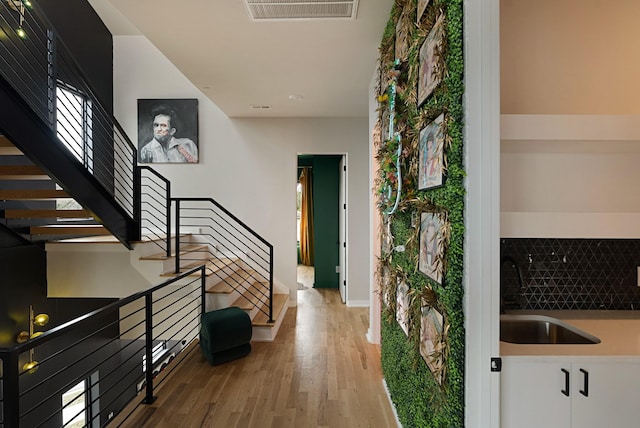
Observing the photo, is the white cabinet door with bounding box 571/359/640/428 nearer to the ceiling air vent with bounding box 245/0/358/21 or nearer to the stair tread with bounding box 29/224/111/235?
the ceiling air vent with bounding box 245/0/358/21

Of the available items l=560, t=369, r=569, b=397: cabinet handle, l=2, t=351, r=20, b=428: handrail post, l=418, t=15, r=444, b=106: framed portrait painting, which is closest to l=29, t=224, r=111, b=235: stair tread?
l=2, t=351, r=20, b=428: handrail post

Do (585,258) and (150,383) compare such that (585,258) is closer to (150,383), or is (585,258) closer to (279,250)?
(150,383)

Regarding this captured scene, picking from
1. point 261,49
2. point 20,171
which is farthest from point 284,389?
point 261,49

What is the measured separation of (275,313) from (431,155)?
331 centimetres

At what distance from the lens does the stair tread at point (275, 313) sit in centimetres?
376

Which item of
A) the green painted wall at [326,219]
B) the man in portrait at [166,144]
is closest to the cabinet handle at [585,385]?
the man in portrait at [166,144]

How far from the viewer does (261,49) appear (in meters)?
2.84

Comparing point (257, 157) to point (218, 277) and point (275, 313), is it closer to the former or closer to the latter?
point (218, 277)

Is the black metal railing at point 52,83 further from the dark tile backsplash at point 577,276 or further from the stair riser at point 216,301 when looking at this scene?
the dark tile backsplash at point 577,276

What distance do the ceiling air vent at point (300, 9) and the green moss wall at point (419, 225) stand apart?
1.02 ft

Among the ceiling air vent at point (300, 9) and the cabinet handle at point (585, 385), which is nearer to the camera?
the cabinet handle at point (585, 385)

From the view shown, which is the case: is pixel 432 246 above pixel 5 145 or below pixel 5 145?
below

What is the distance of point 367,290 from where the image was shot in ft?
16.7

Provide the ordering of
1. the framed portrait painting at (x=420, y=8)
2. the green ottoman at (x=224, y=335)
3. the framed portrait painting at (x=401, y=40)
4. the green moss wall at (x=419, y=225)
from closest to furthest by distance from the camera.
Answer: the green moss wall at (x=419, y=225)
the framed portrait painting at (x=420, y=8)
the framed portrait painting at (x=401, y=40)
the green ottoman at (x=224, y=335)
